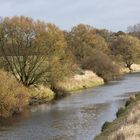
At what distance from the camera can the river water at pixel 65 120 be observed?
2947cm

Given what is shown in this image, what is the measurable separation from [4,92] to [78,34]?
5400 cm

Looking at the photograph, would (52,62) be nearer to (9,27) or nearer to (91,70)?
(9,27)

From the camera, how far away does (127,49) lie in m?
107

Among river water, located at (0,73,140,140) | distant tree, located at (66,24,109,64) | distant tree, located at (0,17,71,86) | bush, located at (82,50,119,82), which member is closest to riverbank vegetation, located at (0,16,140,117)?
distant tree, located at (0,17,71,86)

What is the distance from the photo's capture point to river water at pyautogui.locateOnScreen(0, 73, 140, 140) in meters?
29.5

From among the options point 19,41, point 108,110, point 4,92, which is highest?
point 19,41

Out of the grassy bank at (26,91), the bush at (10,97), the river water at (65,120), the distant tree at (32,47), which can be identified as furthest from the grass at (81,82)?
the bush at (10,97)

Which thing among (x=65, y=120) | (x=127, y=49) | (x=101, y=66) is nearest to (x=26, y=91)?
(x=65, y=120)

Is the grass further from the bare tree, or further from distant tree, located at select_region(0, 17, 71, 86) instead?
the bare tree

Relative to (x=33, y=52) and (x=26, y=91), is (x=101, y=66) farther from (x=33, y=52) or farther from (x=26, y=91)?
(x=26, y=91)

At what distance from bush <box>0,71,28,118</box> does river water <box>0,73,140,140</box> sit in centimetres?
96

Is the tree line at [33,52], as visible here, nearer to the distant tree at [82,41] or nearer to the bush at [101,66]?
the bush at [101,66]

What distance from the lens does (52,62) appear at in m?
52.7

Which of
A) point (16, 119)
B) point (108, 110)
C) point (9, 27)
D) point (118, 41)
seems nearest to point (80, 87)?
point (9, 27)
